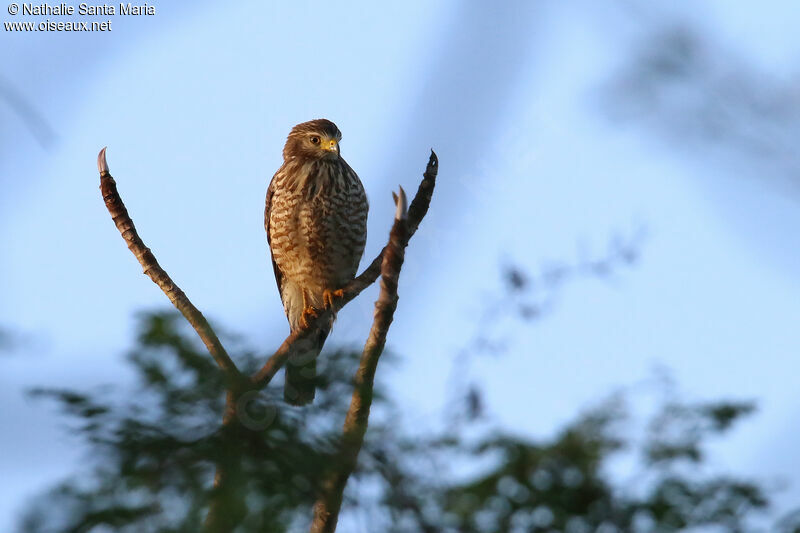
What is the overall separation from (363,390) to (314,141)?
453cm

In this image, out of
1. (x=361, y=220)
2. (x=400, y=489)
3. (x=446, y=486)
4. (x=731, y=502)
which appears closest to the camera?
(x=400, y=489)

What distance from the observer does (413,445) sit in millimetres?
3223

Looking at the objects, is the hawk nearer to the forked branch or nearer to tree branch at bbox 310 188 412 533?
the forked branch

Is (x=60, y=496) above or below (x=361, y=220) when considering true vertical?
below

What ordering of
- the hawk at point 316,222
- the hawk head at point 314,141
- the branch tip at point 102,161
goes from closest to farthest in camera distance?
the branch tip at point 102,161 → the hawk at point 316,222 → the hawk head at point 314,141

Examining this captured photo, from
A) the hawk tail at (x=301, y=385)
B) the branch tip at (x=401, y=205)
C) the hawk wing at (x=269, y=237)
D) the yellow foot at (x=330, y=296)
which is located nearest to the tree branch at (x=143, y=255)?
the hawk tail at (x=301, y=385)

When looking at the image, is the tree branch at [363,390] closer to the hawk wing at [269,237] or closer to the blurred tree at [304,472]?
the blurred tree at [304,472]

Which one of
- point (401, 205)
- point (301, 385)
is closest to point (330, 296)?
point (401, 205)

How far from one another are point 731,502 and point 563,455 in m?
0.66

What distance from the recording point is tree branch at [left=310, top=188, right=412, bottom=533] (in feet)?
9.04

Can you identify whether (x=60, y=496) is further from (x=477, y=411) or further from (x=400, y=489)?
(x=477, y=411)

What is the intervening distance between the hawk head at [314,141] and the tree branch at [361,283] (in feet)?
4.92

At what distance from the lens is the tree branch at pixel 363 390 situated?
108 inches

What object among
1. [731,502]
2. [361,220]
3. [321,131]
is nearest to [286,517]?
[731,502]
